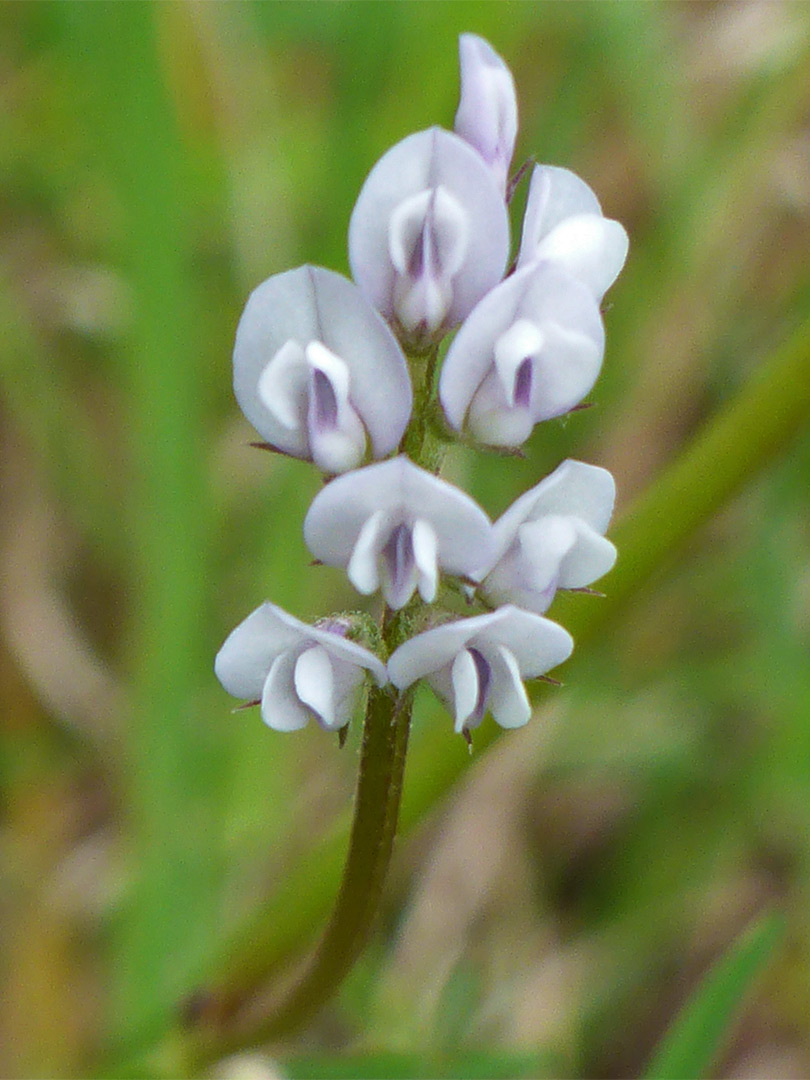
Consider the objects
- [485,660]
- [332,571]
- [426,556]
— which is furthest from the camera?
[332,571]

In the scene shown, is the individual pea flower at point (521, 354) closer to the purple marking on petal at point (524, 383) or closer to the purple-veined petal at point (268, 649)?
the purple marking on petal at point (524, 383)

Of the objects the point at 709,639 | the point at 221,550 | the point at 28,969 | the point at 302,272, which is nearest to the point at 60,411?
the point at 221,550

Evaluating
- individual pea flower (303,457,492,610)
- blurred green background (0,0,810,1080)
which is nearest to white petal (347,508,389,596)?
individual pea flower (303,457,492,610)

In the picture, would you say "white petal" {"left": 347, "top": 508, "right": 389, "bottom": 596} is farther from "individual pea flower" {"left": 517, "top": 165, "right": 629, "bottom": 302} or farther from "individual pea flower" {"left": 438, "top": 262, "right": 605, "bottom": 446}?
"individual pea flower" {"left": 517, "top": 165, "right": 629, "bottom": 302}

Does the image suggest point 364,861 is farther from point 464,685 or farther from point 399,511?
point 399,511

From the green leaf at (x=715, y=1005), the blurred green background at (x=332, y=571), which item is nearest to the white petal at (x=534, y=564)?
the green leaf at (x=715, y=1005)

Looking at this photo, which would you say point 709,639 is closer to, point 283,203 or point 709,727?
point 709,727

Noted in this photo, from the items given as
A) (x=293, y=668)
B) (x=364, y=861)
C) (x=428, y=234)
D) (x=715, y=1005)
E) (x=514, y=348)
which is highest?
(x=428, y=234)

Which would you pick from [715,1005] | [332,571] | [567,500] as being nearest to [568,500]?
[567,500]
